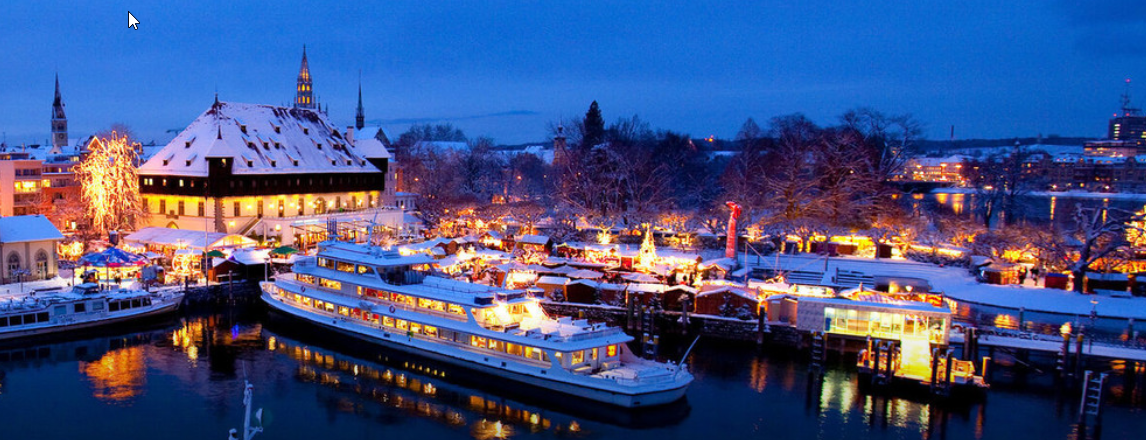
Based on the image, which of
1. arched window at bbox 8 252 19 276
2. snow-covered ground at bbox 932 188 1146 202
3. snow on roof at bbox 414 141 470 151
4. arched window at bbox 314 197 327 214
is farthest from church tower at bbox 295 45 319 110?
snow-covered ground at bbox 932 188 1146 202

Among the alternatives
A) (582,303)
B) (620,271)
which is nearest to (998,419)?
(582,303)

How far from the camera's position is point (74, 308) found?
34.7 meters

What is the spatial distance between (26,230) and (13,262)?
66.1 inches

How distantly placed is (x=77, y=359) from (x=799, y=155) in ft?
163

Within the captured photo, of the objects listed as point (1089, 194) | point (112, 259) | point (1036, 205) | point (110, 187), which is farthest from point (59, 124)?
point (1089, 194)

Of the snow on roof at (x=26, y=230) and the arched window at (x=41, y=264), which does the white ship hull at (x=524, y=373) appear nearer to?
the snow on roof at (x=26, y=230)

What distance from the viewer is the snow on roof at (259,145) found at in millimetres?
53469

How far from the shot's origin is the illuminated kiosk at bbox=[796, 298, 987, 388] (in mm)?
27625

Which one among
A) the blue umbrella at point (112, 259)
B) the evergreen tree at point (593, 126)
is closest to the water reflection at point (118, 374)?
the blue umbrella at point (112, 259)

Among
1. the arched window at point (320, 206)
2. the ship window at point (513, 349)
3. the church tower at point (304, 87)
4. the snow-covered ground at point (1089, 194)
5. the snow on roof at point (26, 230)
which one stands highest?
the church tower at point (304, 87)

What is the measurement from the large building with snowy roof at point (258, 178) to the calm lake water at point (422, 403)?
804 inches

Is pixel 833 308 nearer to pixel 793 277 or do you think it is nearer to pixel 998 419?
pixel 998 419

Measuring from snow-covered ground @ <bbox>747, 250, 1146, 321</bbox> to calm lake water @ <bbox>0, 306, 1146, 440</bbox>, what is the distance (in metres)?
11.9

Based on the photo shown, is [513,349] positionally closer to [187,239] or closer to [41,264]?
[41,264]
